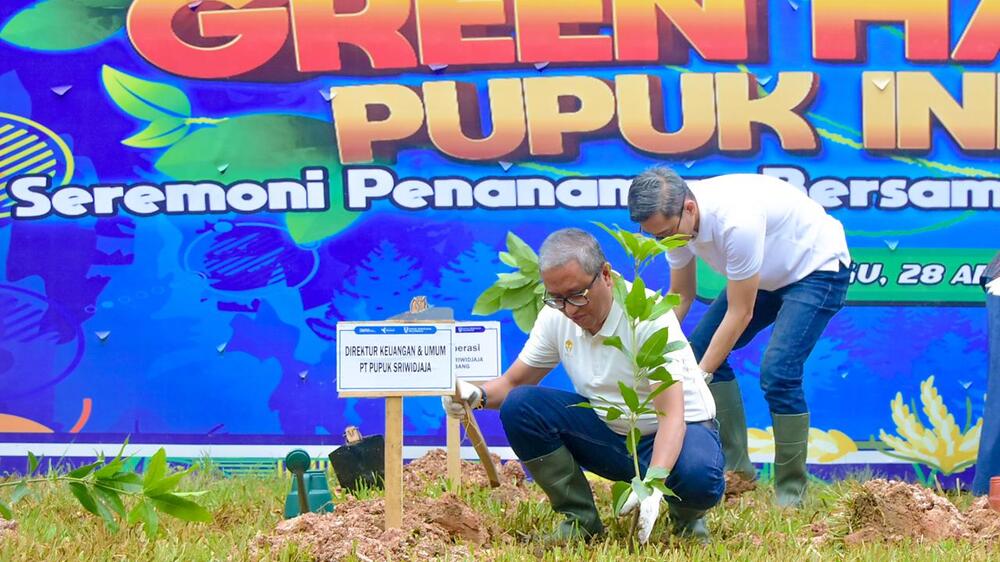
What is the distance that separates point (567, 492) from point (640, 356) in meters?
0.58

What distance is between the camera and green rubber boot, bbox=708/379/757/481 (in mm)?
5027

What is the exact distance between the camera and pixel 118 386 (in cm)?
566

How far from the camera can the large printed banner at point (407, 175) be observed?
5477 millimetres

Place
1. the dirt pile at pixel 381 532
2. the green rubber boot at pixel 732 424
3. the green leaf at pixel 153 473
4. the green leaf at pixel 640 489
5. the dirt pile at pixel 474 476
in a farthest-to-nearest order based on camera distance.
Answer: the green rubber boot at pixel 732 424 → the dirt pile at pixel 474 476 → the dirt pile at pixel 381 532 → the green leaf at pixel 640 489 → the green leaf at pixel 153 473

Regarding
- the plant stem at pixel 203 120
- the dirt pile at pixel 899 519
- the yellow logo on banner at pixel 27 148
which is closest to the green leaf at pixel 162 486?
the dirt pile at pixel 899 519

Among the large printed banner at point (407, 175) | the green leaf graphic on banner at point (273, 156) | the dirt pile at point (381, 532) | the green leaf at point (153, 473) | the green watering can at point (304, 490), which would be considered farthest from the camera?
the green leaf graphic on banner at point (273, 156)

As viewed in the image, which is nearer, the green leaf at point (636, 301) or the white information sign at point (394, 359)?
the green leaf at point (636, 301)

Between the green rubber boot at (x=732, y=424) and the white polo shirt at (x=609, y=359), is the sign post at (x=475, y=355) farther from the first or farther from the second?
the green rubber boot at (x=732, y=424)

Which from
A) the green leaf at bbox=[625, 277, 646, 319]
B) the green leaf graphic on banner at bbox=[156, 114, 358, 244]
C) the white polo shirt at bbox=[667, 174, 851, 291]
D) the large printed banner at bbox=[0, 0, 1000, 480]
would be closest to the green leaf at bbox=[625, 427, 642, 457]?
the green leaf at bbox=[625, 277, 646, 319]

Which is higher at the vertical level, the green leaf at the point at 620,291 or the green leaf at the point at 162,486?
the green leaf at the point at 620,291

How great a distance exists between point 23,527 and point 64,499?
0.51m

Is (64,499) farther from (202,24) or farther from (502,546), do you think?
(202,24)

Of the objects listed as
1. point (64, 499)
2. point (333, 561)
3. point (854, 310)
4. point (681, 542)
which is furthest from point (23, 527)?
point (854, 310)

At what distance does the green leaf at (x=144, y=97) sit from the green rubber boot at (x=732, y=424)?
A: 262cm
